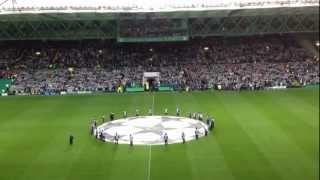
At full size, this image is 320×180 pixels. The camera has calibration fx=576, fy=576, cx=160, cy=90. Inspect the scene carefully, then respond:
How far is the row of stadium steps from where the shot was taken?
71.2m

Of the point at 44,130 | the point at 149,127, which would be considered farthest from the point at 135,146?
the point at 44,130

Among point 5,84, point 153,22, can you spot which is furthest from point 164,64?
point 5,84

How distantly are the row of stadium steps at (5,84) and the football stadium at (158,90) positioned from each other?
15cm

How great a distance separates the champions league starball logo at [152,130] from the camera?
39875 millimetres

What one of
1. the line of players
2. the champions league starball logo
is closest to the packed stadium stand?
the line of players

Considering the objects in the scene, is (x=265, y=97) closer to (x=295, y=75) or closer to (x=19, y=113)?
(x=295, y=75)

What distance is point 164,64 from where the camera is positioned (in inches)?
3054

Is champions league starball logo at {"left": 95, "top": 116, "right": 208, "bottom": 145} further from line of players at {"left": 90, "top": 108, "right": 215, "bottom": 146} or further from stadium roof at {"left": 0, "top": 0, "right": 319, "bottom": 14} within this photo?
stadium roof at {"left": 0, "top": 0, "right": 319, "bottom": 14}

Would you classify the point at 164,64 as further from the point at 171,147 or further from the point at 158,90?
the point at 171,147

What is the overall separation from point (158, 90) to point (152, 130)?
1063 inches

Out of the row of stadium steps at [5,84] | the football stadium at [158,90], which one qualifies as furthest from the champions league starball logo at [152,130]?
the row of stadium steps at [5,84]

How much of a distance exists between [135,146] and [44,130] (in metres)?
9.48

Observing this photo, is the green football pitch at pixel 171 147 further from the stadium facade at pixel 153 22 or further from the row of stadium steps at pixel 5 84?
the row of stadium steps at pixel 5 84

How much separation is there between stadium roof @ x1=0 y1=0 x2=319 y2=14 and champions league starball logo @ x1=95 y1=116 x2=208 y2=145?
19669mm
